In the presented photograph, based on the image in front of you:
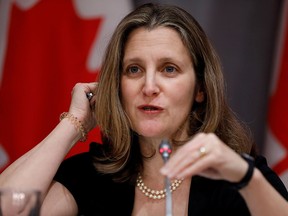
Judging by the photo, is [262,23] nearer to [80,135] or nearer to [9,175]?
[80,135]

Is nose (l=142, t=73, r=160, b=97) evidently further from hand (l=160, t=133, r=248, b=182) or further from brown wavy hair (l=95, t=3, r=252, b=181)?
hand (l=160, t=133, r=248, b=182)

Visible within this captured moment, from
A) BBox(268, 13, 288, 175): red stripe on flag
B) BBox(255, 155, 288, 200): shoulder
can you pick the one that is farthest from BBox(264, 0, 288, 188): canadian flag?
BBox(255, 155, 288, 200): shoulder

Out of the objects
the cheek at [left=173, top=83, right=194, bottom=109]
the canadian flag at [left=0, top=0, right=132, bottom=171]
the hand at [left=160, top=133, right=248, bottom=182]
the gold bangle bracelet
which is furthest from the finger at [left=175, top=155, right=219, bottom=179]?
the canadian flag at [left=0, top=0, right=132, bottom=171]

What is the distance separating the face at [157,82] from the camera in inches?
78.7

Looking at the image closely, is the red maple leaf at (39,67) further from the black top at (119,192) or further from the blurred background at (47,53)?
the black top at (119,192)

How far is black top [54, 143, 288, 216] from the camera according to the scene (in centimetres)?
201

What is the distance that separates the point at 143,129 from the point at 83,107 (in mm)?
369

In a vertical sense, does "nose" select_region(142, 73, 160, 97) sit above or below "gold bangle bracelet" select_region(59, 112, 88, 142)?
above

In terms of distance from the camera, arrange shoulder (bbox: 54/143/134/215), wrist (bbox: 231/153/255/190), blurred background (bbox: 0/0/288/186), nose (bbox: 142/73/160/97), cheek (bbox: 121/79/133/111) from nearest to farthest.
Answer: wrist (bbox: 231/153/255/190), nose (bbox: 142/73/160/97), cheek (bbox: 121/79/133/111), shoulder (bbox: 54/143/134/215), blurred background (bbox: 0/0/288/186)

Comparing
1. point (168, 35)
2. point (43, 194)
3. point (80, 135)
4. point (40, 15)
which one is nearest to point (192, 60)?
point (168, 35)

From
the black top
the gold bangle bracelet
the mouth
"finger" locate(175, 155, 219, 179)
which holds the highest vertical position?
the mouth

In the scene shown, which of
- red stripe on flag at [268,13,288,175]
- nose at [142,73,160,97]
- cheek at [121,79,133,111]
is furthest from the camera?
red stripe on flag at [268,13,288,175]

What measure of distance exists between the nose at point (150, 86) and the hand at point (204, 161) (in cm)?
47

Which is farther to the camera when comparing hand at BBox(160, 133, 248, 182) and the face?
the face
